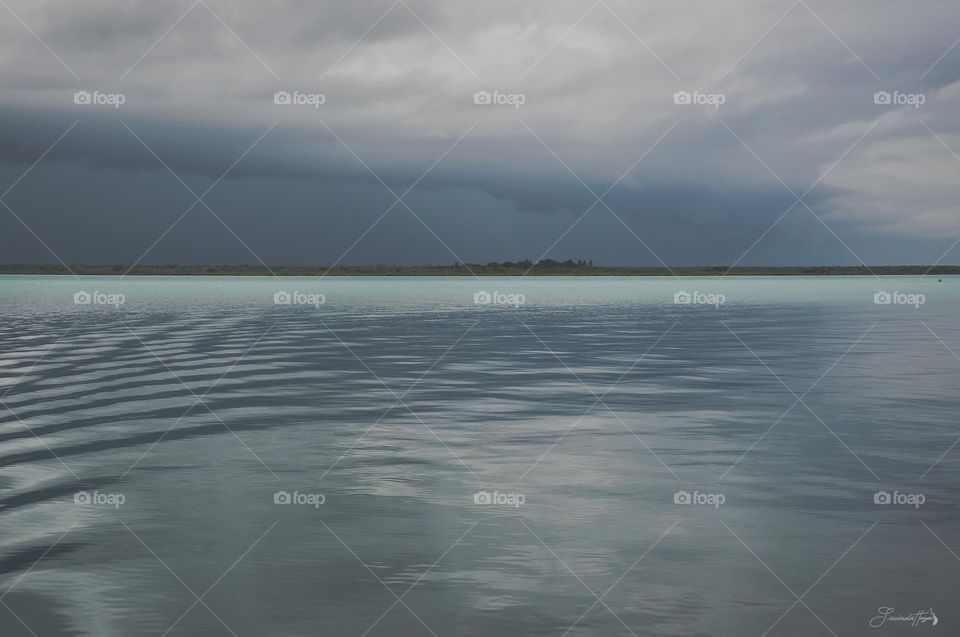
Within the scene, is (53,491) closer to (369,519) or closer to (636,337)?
(369,519)

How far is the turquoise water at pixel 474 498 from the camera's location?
10.9 metres

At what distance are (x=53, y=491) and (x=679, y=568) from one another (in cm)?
936

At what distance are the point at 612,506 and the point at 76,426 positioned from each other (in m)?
12.3

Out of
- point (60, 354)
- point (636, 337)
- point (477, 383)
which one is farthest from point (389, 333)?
point (477, 383)

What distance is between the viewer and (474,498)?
50.8 feet

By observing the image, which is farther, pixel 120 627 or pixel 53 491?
pixel 53 491

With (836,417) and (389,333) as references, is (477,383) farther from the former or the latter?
(389,333)

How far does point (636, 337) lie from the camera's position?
48.3 metres

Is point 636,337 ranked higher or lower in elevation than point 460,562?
higher

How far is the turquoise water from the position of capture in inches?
430

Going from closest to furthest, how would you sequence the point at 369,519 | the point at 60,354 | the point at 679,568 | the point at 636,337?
the point at 679,568 → the point at 369,519 → the point at 60,354 → the point at 636,337

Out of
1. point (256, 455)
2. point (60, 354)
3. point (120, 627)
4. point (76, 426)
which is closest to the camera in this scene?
point (120, 627)

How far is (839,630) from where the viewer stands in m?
10.3

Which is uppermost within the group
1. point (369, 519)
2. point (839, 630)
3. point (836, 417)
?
point (836, 417)
